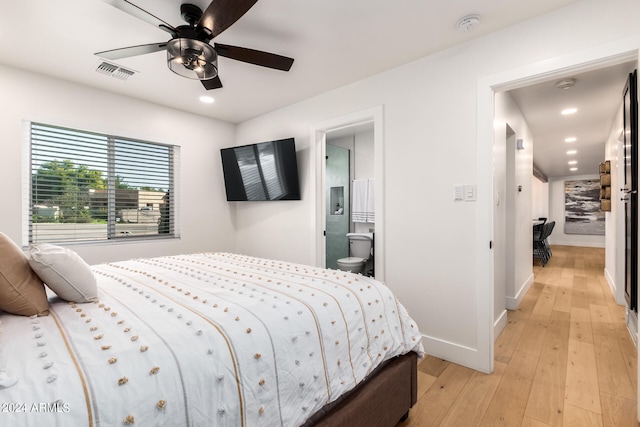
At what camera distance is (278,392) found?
1072 millimetres

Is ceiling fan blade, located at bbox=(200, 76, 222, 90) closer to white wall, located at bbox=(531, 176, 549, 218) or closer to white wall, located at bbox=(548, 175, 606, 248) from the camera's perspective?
white wall, located at bbox=(531, 176, 549, 218)

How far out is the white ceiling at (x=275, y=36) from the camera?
194cm

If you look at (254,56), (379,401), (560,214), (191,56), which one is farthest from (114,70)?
(560,214)

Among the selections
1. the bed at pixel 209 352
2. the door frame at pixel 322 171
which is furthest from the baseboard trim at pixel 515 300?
the bed at pixel 209 352

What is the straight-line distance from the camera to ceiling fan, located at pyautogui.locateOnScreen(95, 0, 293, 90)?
163 centimetres

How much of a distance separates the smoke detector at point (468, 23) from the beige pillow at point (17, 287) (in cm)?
275

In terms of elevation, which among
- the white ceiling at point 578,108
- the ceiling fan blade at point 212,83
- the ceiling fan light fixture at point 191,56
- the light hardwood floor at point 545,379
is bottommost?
the light hardwood floor at point 545,379

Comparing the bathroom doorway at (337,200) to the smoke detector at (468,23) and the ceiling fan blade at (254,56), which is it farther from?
the smoke detector at (468,23)

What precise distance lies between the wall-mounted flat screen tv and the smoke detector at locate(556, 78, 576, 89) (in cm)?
267

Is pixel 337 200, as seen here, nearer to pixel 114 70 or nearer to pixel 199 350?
pixel 114 70

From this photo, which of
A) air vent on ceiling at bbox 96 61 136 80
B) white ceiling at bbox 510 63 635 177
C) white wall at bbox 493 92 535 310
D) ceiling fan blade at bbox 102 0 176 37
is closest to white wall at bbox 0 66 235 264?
air vent on ceiling at bbox 96 61 136 80

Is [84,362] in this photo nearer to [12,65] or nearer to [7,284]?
[7,284]

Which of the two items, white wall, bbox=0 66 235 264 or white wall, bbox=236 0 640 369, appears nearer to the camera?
white wall, bbox=236 0 640 369

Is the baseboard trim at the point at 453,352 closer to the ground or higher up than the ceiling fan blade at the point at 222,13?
closer to the ground
